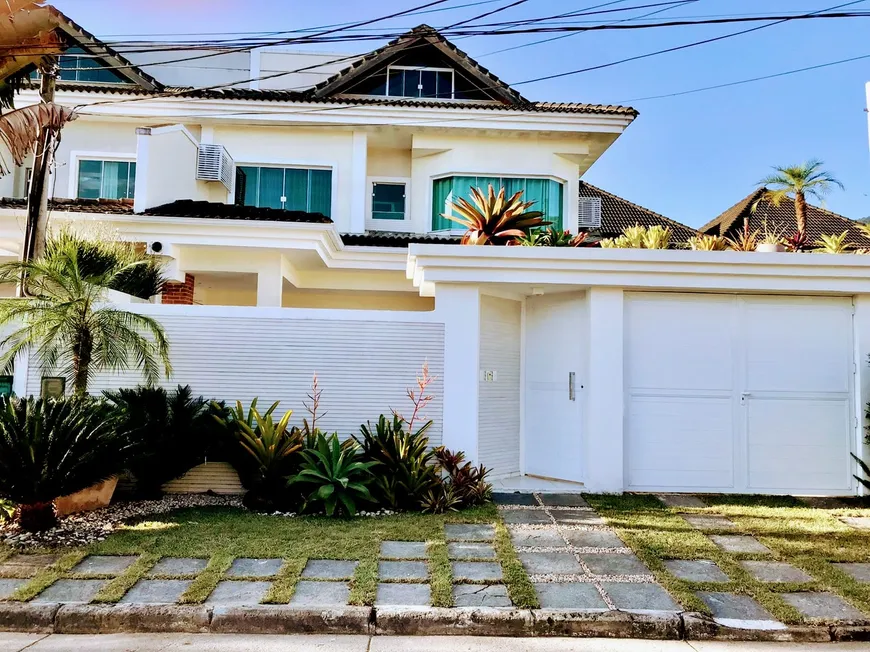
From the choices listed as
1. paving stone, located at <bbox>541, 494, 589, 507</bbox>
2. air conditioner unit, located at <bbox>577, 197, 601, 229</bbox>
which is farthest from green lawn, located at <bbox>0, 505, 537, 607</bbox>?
air conditioner unit, located at <bbox>577, 197, 601, 229</bbox>

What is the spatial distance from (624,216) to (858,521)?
1479 centimetres

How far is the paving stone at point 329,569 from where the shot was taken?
5059 mm

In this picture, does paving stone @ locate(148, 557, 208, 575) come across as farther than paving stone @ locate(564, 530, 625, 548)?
No

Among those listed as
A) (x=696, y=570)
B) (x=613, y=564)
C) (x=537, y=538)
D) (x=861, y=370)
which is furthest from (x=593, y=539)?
(x=861, y=370)

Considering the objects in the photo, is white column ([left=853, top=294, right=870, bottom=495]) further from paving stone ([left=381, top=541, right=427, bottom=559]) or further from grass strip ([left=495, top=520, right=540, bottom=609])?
paving stone ([left=381, top=541, right=427, bottom=559])

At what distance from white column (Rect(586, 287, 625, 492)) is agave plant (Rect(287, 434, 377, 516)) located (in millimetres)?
2985

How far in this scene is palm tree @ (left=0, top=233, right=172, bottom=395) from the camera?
263 inches

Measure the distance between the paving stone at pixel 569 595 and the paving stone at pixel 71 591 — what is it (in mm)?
3339

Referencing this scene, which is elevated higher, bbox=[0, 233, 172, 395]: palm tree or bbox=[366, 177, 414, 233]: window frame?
bbox=[366, 177, 414, 233]: window frame

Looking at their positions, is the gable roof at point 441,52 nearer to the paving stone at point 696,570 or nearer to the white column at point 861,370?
the white column at point 861,370

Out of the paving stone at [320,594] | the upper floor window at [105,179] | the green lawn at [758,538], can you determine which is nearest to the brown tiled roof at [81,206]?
the upper floor window at [105,179]

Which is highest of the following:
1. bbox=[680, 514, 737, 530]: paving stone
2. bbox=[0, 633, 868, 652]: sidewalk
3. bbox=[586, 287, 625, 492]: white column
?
bbox=[586, 287, 625, 492]: white column

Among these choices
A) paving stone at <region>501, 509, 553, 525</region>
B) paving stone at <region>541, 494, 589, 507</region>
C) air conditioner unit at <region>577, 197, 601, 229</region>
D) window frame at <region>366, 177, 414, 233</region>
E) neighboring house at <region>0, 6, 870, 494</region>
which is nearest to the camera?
paving stone at <region>501, 509, 553, 525</region>

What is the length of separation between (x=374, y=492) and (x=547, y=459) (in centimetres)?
275
